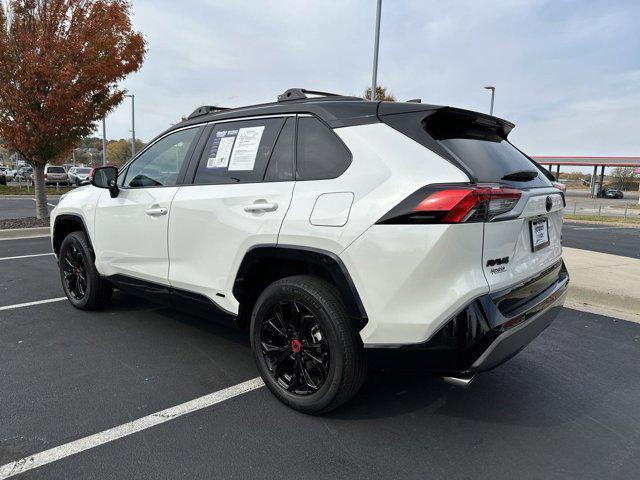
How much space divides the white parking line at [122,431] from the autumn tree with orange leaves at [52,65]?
376 inches

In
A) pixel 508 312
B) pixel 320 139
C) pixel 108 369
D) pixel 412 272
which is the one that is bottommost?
pixel 108 369

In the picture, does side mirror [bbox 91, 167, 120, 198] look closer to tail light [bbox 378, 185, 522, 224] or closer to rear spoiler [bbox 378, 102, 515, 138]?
rear spoiler [bbox 378, 102, 515, 138]

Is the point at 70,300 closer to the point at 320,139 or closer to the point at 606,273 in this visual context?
the point at 320,139

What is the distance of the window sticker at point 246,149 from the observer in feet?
10.1

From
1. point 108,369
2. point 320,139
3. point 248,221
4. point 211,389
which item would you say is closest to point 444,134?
point 320,139

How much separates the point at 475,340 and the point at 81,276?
13.0 feet

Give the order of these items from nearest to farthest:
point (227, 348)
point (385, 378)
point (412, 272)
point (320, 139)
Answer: point (412, 272), point (320, 139), point (385, 378), point (227, 348)

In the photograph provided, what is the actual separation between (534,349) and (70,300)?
4.46 metres

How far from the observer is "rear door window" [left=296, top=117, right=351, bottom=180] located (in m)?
A: 2.62

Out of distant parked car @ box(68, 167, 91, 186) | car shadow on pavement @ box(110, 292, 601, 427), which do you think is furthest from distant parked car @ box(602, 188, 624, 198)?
car shadow on pavement @ box(110, 292, 601, 427)

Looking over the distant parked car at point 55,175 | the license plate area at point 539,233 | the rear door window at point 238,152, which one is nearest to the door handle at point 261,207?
the rear door window at point 238,152

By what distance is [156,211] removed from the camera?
3568mm

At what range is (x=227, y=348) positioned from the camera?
12.6 feet

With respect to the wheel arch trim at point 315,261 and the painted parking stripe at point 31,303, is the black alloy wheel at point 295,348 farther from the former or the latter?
the painted parking stripe at point 31,303
